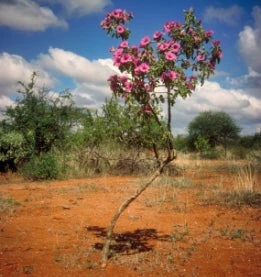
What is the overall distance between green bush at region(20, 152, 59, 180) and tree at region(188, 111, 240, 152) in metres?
23.2

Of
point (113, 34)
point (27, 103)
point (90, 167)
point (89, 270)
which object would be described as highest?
point (27, 103)

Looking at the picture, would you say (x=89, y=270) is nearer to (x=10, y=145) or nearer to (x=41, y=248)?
(x=41, y=248)

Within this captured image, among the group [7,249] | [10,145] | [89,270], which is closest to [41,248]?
[7,249]

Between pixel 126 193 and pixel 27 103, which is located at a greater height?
pixel 27 103

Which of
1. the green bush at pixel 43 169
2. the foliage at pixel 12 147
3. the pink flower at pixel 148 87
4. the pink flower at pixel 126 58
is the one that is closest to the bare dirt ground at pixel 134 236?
the pink flower at pixel 148 87

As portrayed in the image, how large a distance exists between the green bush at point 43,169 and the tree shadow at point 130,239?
8.07 m

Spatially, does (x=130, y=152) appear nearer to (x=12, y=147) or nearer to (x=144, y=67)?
(x=12, y=147)

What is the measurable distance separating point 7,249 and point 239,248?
3.45m

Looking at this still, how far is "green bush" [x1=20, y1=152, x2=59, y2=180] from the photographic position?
14273 mm

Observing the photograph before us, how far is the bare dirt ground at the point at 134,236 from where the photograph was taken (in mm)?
4598

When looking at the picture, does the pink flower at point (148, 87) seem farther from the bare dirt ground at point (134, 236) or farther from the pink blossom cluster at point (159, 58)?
the bare dirt ground at point (134, 236)

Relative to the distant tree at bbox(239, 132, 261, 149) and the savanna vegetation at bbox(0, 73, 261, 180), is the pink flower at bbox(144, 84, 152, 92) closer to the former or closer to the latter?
the savanna vegetation at bbox(0, 73, 261, 180)

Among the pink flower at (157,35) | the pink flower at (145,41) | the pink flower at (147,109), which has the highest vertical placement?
the pink flower at (157,35)

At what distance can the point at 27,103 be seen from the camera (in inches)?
626
